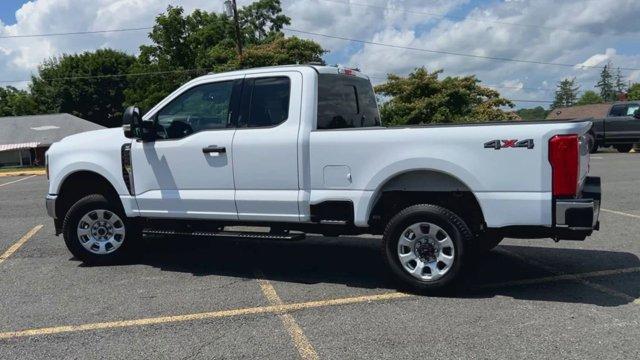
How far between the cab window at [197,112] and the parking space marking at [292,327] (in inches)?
65.1

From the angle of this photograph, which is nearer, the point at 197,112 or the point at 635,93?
the point at 197,112

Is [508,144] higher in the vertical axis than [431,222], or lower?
higher

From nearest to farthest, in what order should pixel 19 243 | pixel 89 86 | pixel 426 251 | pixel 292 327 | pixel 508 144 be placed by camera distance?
1. pixel 292 327
2. pixel 508 144
3. pixel 426 251
4. pixel 19 243
5. pixel 89 86

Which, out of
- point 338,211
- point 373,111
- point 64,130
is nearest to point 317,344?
point 338,211

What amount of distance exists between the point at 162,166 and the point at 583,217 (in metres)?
4.01

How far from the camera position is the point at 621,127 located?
870 inches

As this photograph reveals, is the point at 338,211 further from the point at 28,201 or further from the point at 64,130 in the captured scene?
the point at 64,130

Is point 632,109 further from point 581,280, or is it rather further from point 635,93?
point 635,93

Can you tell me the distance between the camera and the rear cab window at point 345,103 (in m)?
5.70

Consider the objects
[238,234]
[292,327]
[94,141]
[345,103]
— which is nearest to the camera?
[292,327]

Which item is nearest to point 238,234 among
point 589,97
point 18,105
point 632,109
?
point 632,109

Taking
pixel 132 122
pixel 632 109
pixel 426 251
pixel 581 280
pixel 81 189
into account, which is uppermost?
pixel 132 122

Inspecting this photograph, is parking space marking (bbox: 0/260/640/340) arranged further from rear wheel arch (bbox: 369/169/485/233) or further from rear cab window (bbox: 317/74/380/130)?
rear cab window (bbox: 317/74/380/130)

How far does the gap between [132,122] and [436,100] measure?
20.8 meters
